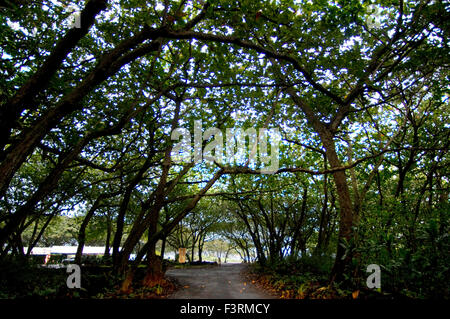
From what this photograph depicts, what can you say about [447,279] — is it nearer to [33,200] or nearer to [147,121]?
[33,200]

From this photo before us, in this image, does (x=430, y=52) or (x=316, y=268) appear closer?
(x=430, y=52)

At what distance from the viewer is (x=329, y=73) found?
706 centimetres

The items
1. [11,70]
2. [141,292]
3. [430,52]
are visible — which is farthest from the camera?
[141,292]

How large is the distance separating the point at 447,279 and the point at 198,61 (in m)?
6.94

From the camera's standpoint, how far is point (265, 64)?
6.70 meters

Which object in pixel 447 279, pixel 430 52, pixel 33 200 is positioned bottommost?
pixel 447 279

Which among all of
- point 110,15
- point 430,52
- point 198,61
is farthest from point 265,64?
point 110,15
